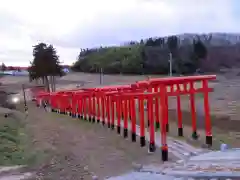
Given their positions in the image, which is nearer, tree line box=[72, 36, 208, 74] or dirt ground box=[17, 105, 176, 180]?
dirt ground box=[17, 105, 176, 180]

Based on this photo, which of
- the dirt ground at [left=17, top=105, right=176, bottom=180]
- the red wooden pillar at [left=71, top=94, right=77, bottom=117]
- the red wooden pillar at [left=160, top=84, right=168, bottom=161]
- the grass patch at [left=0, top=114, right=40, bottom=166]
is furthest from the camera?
the red wooden pillar at [left=71, top=94, right=77, bottom=117]

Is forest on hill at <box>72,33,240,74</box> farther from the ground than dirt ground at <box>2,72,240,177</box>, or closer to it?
farther from the ground

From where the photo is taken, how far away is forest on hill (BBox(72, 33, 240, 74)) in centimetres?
7162

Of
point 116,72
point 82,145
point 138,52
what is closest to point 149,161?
point 82,145

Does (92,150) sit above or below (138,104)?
below

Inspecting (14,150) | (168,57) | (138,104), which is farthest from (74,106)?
(168,57)

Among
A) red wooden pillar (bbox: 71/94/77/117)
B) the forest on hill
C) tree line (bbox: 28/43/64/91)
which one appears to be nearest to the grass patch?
red wooden pillar (bbox: 71/94/77/117)

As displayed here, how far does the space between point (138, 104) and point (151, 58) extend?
57.0 meters

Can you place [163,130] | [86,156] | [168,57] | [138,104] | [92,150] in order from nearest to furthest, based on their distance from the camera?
1. [163,130]
2. [86,156]
3. [92,150]
4. [138,104]
5. [168,57]

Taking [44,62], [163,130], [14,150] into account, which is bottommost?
[14,150]

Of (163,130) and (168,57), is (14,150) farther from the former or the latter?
(168,57)

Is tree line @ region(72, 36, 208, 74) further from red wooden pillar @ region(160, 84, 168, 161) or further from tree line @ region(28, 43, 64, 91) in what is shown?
red wooden pillar @ region(160, 84, 168, 161)

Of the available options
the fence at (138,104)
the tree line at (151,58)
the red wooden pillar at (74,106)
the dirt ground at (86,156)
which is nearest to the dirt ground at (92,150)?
the dirt ground at (86,156)

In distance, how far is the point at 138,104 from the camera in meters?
21.0
